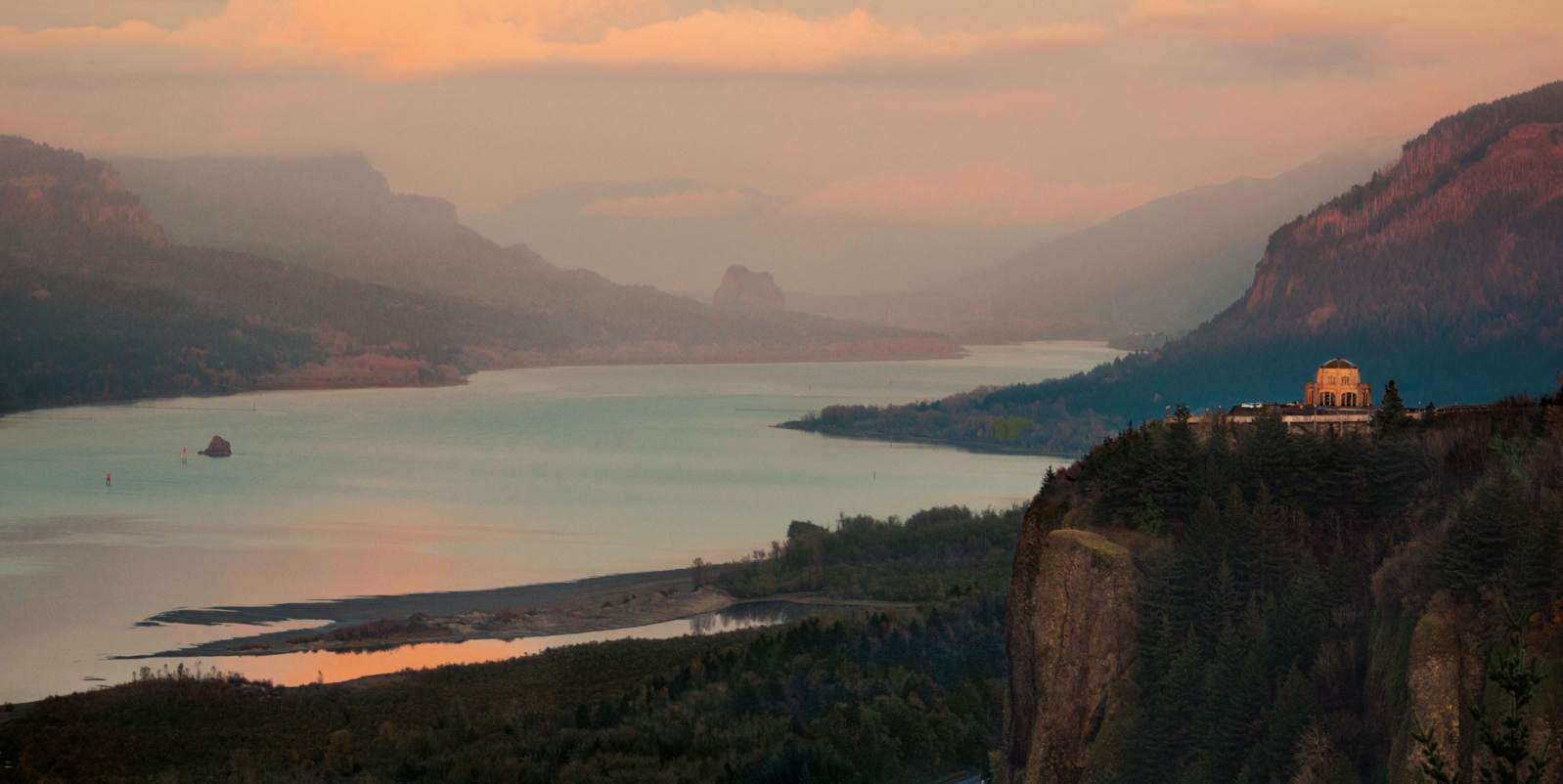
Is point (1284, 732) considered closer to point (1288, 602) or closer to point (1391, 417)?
point (1288, 602)

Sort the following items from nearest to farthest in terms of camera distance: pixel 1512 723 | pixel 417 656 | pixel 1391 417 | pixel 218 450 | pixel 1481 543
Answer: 1. pixel 1512 723
2. pixel 1481 543
3. pixel 1391 417
4. pixel 417 656
5. pixel 218 450

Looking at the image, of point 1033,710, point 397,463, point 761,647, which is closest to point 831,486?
point 397,463

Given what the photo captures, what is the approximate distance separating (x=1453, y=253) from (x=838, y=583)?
7842 cm

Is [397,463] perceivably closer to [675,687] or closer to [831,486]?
[831,486]

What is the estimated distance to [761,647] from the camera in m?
51.6

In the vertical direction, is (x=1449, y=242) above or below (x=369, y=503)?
above

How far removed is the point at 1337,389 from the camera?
44.9 meters

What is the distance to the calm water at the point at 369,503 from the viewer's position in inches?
3046

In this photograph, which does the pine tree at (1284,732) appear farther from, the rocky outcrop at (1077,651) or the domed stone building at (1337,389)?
the domed stone building at (1337,389)

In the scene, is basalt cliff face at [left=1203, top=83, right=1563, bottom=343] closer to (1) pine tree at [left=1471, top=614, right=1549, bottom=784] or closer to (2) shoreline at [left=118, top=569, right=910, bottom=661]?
(2) shoreline at [left=118, top=569, right=910, bottom=661]

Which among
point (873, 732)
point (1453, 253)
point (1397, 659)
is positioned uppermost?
point (1453, 253)

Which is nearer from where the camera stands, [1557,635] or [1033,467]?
[1557,635]

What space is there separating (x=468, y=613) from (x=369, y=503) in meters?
43.5

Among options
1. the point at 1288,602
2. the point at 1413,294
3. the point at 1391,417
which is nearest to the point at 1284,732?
the point at 1288,602
